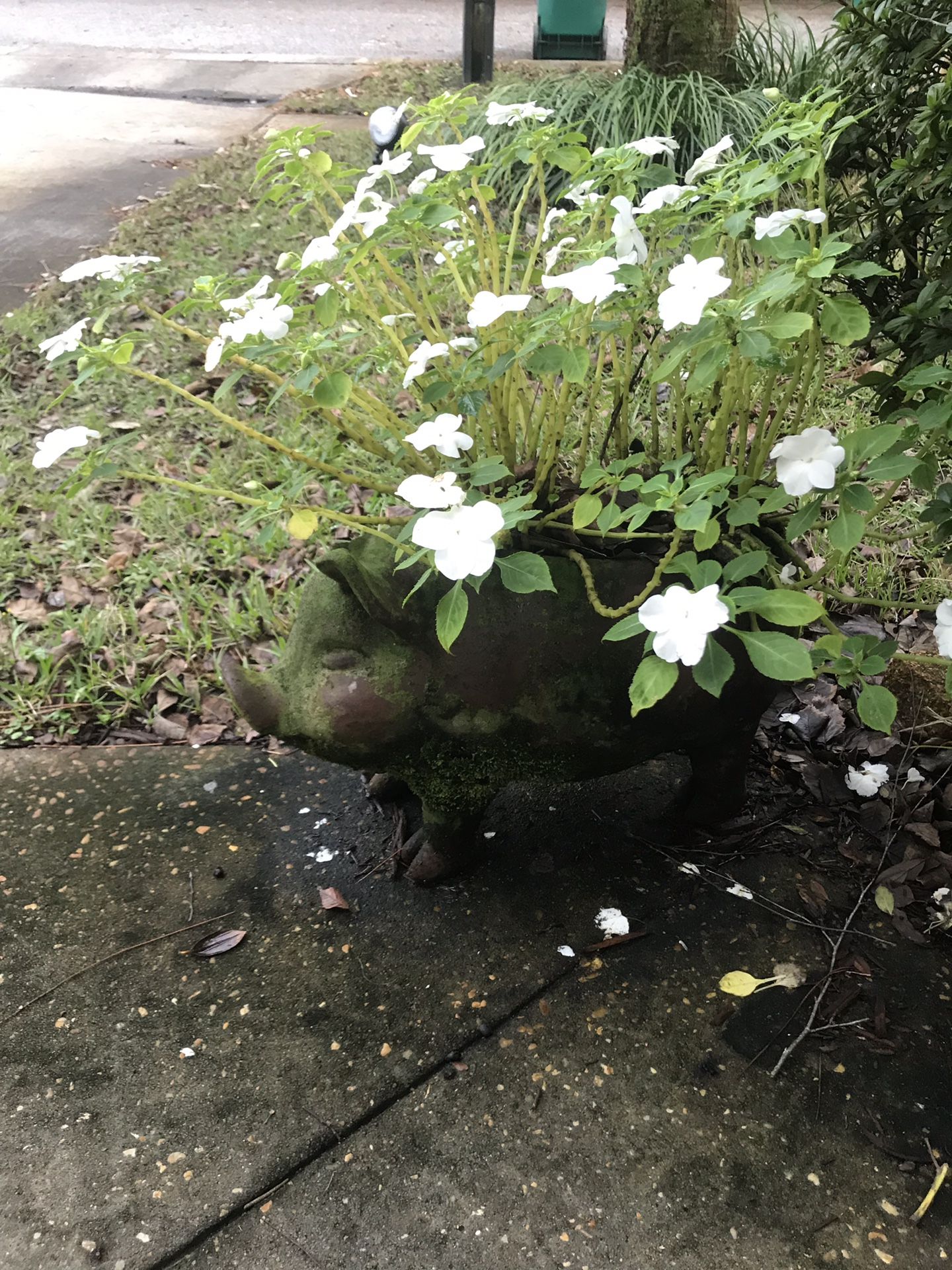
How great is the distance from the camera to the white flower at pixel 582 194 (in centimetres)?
175

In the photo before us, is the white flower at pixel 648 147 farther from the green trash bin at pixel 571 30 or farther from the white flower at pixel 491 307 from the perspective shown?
the green trash bin at pixel 571 30

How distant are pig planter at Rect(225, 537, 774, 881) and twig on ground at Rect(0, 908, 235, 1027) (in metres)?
0.45

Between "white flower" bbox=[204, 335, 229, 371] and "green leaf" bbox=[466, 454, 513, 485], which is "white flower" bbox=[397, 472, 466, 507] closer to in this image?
"green leaf" bbox=[466, 454, 513, 485]

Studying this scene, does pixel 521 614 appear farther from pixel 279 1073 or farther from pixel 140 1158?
pixel 140 1158

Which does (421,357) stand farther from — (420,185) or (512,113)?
(512,113)

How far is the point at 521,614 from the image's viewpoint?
1.74 metres

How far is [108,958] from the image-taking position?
1899 mm

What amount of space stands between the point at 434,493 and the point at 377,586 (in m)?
0.43

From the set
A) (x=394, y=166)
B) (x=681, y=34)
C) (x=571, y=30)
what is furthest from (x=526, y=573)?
(x=571, y=30)

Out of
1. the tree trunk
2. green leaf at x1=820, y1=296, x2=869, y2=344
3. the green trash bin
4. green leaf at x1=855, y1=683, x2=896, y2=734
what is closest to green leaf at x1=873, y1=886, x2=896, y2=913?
green leaf at x1=855, y1=683, x2=896, y2=734

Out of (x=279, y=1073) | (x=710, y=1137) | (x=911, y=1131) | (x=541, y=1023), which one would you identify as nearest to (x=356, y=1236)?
(x=279, y=1073)

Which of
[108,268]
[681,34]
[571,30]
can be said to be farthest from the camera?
[571,30]

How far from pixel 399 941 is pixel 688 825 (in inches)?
26.2

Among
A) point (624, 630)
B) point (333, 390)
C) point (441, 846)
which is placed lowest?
point (441, 846)
